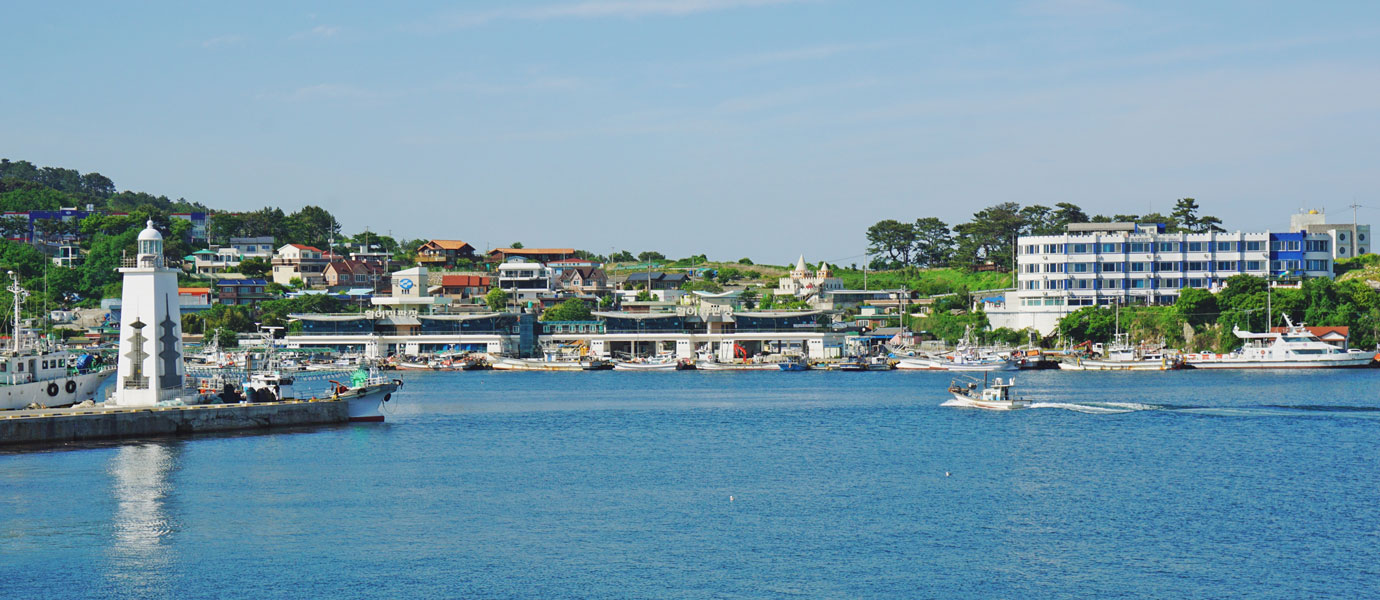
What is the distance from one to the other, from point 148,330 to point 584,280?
384 ft

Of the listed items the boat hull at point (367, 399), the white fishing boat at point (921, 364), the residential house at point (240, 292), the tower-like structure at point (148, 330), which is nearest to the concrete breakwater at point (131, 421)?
the tower-like structure at point (148, 330)

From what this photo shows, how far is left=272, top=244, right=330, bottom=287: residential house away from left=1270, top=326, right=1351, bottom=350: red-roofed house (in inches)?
4319

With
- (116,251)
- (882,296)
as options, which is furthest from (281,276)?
(882,296)

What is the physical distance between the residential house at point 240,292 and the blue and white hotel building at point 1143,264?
83459 millimetres

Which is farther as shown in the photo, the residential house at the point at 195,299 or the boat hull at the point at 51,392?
the residential house at the point at 195,299

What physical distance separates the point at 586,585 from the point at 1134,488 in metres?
20.1

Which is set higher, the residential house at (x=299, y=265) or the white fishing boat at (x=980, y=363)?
the residential house at (x=299, y=265)

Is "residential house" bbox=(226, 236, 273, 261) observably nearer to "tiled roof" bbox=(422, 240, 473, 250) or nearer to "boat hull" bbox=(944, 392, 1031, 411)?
"tiled roof" bbox=(422, 240, 473, 250)

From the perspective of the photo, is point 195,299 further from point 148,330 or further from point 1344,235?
point 1344,235

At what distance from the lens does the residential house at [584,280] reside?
167m

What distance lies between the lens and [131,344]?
52.5 meters

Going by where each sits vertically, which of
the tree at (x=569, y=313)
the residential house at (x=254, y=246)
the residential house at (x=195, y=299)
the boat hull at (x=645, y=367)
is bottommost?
the boat hull at (x=645, y=367)

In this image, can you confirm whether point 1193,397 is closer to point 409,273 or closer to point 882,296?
point 882,296

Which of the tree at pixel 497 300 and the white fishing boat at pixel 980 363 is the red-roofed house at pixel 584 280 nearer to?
the tree at pixel 497 300
